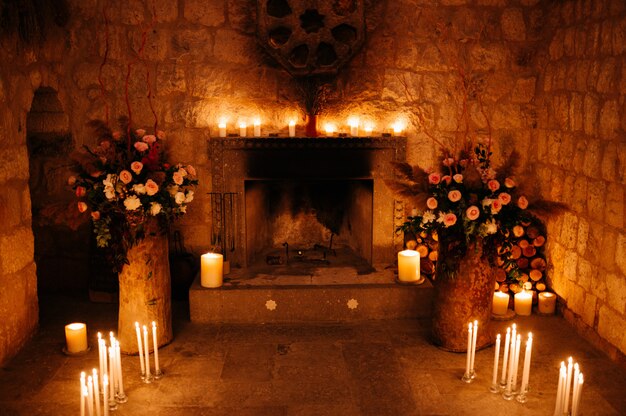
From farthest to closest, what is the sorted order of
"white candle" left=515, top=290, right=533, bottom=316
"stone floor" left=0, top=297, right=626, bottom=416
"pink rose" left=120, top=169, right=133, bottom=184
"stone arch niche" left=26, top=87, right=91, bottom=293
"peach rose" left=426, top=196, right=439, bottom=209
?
1. "stone arch niche" left=26, top=87, right=91, bottom=293
2. "white candle" left=515, top=290, right=533, bottom=316
3. "peach rose" left=426, top=196, right=439, bottom=209
4. "pink rose" left=120, top=169, right=133, bottom=184
5. "stone floor" left=0, top=297, right=626, bottom=416

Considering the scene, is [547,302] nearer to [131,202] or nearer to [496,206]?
[496,206]

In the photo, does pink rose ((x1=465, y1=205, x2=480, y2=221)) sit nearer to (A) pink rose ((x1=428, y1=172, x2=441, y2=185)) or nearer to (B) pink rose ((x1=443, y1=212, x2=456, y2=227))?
(B) pink rose ((x1=443, y1=212, x2=456, y2=227))

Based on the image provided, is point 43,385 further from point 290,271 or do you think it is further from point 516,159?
point 516,159

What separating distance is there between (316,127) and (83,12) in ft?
6.40

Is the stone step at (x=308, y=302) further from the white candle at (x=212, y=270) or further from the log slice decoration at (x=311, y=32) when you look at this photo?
the log slice decoration at (x=311, y=32)

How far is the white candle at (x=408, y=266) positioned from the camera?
181 inches

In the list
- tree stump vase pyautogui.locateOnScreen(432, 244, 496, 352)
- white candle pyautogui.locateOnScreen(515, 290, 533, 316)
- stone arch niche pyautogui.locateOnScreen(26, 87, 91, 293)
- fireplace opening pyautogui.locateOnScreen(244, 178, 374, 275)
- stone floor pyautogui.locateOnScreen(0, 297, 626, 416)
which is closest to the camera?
Result: stone floor pyautogui.locateOnScreen(0, 297, 626, 416)

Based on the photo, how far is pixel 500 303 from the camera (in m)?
4.59

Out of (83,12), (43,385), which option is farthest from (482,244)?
(83,12)

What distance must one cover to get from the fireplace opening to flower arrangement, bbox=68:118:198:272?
4.01ft

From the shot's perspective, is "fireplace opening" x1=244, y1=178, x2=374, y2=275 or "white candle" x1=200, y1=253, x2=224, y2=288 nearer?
"white candle" x1=200, y1=253, x2=224, y2=288

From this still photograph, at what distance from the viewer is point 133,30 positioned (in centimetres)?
471

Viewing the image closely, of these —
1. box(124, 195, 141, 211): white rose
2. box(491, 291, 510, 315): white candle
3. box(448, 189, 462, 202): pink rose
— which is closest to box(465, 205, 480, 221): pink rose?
box(448, 189, 462, 202): pink rose

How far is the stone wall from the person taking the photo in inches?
152
